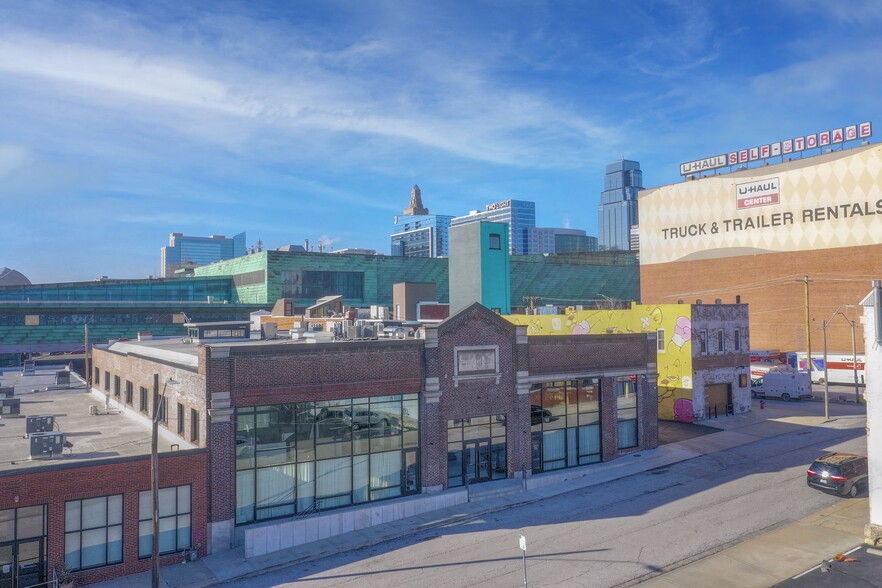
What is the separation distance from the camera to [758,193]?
8288 centimetres

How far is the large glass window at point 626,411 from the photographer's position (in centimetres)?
3928

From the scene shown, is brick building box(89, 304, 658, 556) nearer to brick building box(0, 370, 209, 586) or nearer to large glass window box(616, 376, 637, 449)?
large glass window box(616, 376, 637, 449)

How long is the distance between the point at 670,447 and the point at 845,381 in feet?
123

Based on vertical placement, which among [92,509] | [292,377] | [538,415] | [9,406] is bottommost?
[92,509]

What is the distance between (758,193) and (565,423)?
61.9 meters

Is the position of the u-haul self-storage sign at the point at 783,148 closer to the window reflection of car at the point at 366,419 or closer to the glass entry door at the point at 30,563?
the window reflection of car at the point at 366,419

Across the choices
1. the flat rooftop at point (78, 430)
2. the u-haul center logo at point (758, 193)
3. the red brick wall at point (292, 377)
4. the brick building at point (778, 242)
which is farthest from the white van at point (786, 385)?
the flat rooftop at point (78, 430)

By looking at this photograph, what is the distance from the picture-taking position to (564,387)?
36906mm

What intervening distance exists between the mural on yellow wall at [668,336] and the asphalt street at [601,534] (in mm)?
13293

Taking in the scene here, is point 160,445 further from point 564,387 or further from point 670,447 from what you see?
point 670,447

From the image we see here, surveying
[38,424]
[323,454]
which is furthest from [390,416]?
[38,424]

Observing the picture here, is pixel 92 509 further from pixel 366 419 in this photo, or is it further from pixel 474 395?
pixel 474 395

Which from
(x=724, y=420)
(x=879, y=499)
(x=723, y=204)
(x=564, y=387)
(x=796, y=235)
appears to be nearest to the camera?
(x=879, y=499)

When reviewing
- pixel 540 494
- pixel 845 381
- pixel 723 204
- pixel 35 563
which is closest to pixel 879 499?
pixel 540 494
